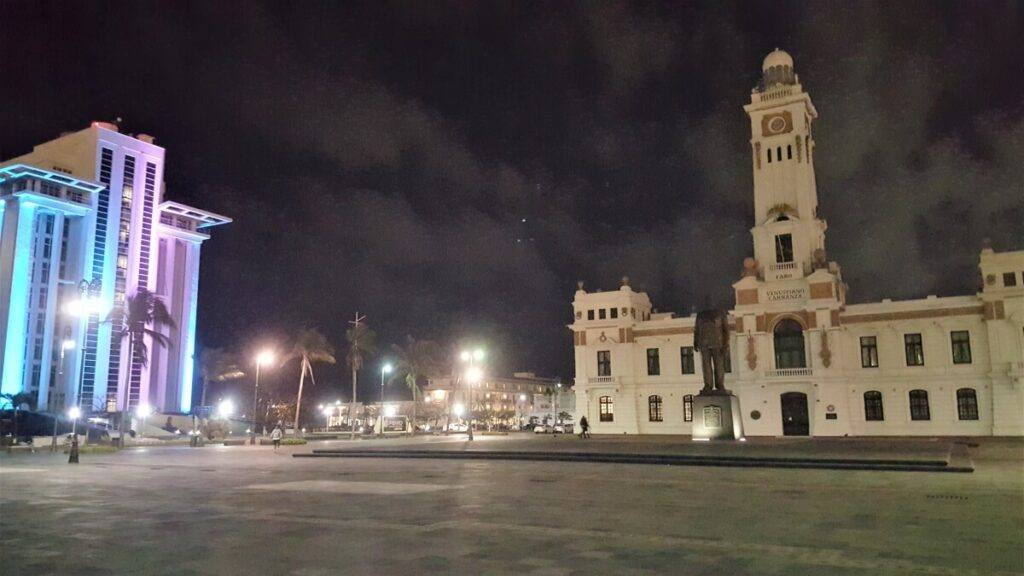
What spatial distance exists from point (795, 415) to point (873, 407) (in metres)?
5.04

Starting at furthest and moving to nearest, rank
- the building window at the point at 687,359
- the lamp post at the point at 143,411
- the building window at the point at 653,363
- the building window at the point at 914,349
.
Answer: the lamp post at the point at 143,411 < the building window at the point at 653,363 < the building window at the point at 687,359 < the building window at the point at 914,349

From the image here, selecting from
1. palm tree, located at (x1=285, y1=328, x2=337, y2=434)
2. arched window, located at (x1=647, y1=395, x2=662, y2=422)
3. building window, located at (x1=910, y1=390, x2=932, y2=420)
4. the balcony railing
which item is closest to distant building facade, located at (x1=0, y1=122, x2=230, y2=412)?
palm tree, located at (x1=285, y1=328, x2=337, y2=434)

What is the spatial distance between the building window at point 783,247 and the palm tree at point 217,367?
65462mm

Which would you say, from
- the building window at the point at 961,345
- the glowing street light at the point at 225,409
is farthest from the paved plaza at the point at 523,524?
the glowing street light at the point at 225,409

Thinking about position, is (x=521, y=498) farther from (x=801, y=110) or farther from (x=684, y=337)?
(x=801, y=110)

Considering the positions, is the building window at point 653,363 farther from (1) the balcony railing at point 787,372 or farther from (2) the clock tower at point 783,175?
(2) the clock tower at point 783,175

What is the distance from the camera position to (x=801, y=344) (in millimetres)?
51594

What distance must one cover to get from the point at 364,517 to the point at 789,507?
7.73 meters

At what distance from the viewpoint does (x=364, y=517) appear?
40.3ft

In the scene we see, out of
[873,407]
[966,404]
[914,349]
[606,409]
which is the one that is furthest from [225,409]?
[966,404]

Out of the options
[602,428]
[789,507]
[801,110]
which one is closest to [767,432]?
[602,428]

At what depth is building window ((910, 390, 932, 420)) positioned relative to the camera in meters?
47.3

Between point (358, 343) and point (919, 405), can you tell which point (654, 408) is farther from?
point (358, 343)

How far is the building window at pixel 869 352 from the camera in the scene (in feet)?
162
